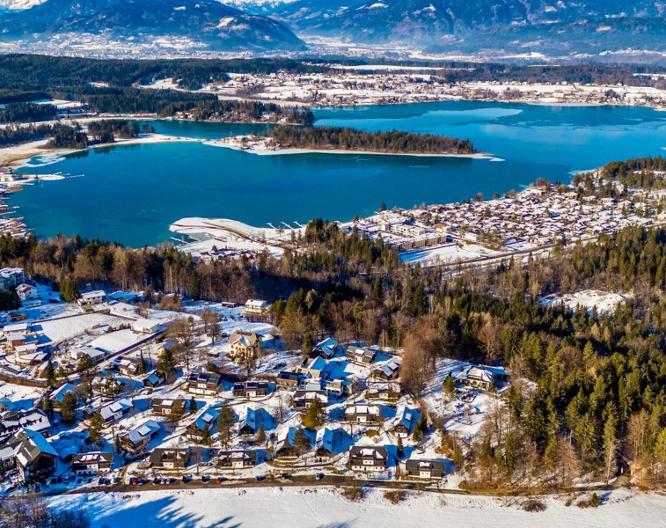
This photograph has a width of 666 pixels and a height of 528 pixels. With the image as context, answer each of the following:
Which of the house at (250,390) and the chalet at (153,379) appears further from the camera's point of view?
the chalet at (153,379)

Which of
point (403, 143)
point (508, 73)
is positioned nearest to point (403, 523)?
point (403, 143)

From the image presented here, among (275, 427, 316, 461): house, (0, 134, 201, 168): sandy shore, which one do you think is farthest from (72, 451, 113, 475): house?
(0, 134, 201, 168): sandy shore

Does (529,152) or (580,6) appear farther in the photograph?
(580,6)

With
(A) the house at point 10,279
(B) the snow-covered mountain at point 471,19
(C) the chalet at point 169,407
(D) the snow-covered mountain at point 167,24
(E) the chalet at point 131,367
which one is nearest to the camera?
(C) the chalet at point 169,407

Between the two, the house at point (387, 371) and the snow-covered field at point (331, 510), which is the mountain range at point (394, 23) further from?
the snow-covered field at point (331, 510)

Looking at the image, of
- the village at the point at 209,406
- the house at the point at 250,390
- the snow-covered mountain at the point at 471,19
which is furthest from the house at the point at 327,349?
the snow-covered mountain at the point at 471,19

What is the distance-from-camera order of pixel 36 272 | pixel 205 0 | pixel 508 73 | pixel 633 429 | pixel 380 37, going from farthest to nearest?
1. pixel 380 37
2. pixel 205 0
3. pixel 508 73
4. pixel 36 272
5. pixel 633 429

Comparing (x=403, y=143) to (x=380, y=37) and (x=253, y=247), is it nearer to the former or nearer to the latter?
(x=253, y=247)

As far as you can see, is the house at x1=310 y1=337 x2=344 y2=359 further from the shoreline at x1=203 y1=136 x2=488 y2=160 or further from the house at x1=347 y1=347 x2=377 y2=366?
the shoreline at x1=203 y1=136 x2=488 y2=160
